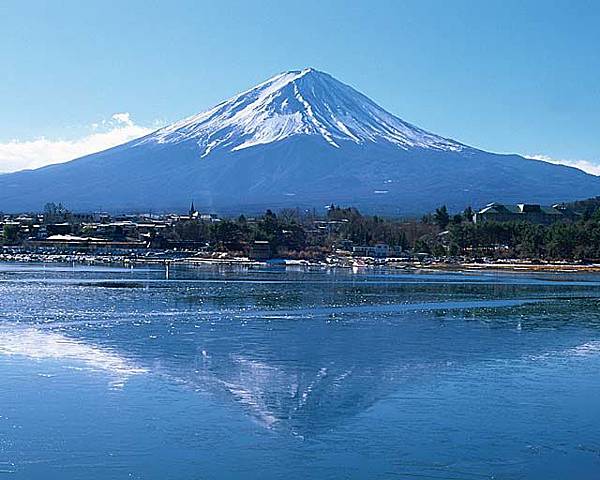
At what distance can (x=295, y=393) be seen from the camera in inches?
338

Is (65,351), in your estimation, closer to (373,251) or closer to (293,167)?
(373,251)

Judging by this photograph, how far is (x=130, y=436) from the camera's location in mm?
7082

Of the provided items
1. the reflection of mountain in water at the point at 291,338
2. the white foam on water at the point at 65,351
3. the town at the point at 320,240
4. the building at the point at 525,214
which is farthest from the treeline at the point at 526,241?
the white foam on water at the point at 65,351

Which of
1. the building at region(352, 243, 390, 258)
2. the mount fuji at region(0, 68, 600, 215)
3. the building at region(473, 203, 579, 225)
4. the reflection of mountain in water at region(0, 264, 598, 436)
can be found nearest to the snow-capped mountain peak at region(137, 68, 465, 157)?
the mount fuji at region(0, 68, 600, 215)

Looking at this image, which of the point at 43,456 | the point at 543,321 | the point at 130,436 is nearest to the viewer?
the point at 43,456

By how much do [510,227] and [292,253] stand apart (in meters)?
9.46

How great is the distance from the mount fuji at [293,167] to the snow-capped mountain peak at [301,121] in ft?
0.46

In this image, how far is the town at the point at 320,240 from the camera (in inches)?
1497

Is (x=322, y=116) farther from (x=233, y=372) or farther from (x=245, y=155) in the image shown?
(x=233, y=372)

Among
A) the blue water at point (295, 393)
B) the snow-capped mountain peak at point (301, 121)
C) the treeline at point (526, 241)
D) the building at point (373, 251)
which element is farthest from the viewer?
the snow-capped mountain peak at point (301, 121)

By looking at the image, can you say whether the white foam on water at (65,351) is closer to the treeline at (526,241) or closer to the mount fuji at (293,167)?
the treeline at (526,241)

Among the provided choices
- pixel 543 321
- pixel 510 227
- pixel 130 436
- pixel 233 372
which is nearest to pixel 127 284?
pixel 543 321

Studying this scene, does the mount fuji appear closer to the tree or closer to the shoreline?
the tree

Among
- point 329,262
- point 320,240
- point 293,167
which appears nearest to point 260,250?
point 329,262
